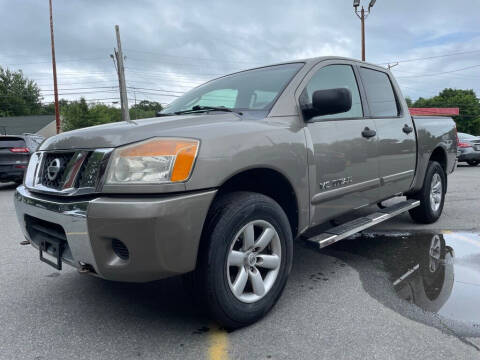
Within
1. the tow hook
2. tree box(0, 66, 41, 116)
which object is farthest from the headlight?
tree box(0, 66, 41, 116)

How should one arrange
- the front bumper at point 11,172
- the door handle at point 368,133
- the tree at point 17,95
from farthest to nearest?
the tree at point 17,95 < the front bumper at point 11,172 < the door handle at point 368,133

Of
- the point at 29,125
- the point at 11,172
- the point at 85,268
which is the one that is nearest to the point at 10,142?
the point at 11,172

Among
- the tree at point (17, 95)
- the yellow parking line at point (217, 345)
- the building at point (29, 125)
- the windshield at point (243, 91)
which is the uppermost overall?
the tree at point (17, 95)

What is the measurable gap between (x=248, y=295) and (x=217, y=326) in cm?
27

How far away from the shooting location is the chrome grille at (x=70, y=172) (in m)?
2.04

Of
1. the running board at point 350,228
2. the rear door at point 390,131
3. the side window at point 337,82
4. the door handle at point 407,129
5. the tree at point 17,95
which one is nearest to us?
the running board at point 350,228

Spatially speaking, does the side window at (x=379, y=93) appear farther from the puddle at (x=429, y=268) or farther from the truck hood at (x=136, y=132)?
the truck hood at (x=136, y=132)

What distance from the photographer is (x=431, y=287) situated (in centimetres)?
292

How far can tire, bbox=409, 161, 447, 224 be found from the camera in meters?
4.58

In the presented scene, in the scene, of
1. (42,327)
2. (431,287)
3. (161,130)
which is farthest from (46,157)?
(431,287)

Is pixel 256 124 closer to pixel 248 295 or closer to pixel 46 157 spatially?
pixel 248 295

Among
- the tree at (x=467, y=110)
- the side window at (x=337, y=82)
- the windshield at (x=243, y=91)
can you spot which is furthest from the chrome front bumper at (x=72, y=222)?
the tree at (x=467, y=110)

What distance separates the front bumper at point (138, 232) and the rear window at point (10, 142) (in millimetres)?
9094

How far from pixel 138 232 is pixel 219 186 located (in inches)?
19.9
